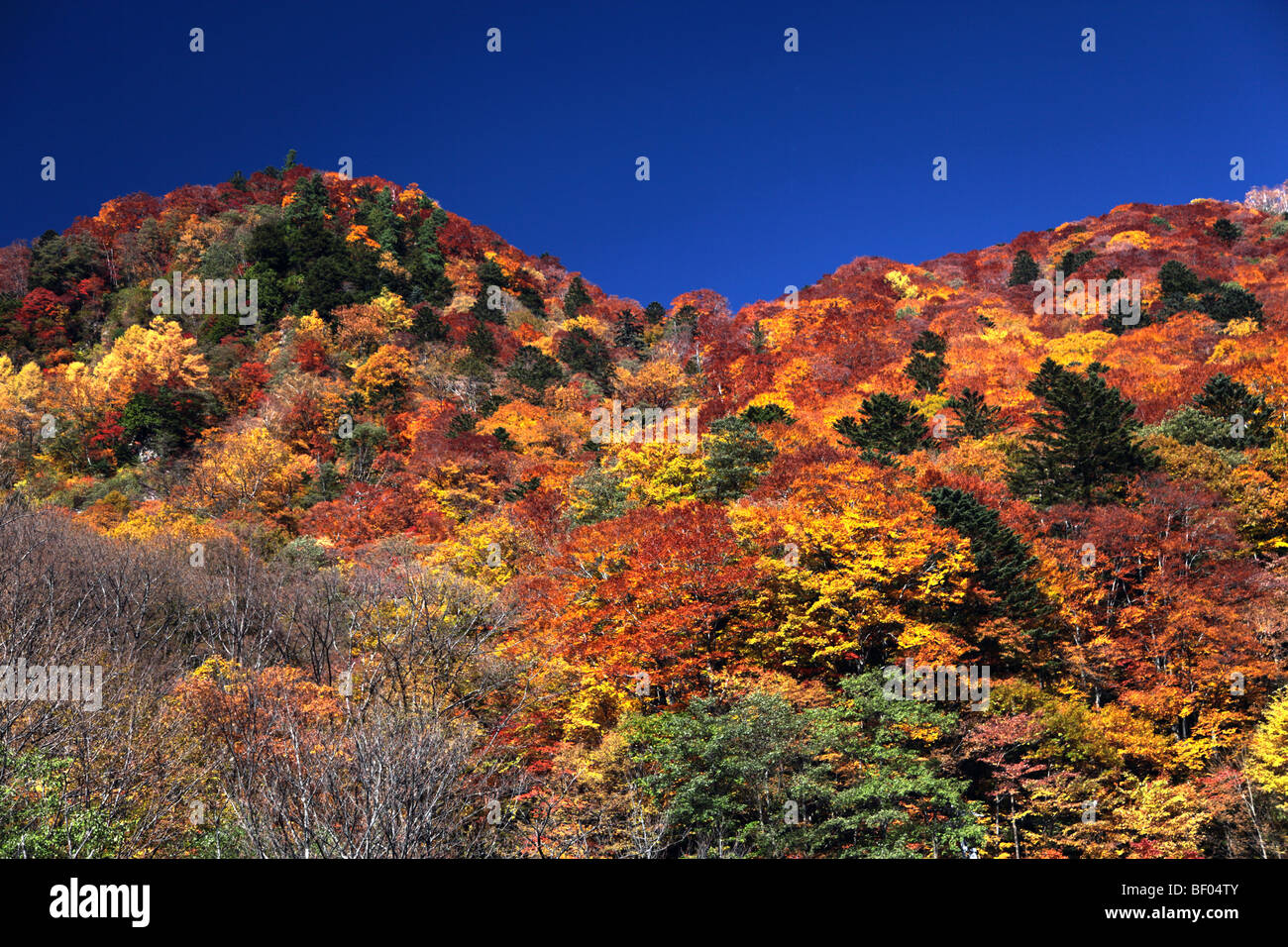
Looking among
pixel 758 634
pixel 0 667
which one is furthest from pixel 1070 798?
pixel 0 667

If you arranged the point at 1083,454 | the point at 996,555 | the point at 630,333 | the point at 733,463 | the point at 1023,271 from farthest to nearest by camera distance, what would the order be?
the point at 1023,271 → the point at 630,333 → the point at 733,463 → the point at 1083,454 → the point at 996,555

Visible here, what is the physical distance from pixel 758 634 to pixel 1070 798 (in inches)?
329

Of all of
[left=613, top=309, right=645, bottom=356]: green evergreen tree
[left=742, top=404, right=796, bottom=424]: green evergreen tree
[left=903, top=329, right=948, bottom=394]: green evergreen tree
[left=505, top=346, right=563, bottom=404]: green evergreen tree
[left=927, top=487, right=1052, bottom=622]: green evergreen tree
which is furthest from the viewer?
[left=613, top=309, right=645, bottom=356]: green evergreen tree

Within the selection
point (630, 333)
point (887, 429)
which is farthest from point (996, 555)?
point (630, 333)

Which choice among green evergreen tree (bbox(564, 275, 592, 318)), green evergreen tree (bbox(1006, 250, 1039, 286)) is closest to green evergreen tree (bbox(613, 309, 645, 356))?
green evergreen tree (bbox(564, 275, 592, 318))

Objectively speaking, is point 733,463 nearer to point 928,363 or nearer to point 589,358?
point 928,363

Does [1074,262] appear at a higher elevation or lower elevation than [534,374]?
higher

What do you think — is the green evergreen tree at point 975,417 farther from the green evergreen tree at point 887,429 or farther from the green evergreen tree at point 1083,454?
the green evergreen tree at point 1083,454

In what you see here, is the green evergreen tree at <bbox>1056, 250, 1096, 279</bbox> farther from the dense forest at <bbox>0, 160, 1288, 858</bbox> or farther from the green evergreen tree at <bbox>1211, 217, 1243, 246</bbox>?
the dense forest at <bbox>0, 160, 1288, 858</bbox>

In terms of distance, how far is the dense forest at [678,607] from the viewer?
14172 millimetres

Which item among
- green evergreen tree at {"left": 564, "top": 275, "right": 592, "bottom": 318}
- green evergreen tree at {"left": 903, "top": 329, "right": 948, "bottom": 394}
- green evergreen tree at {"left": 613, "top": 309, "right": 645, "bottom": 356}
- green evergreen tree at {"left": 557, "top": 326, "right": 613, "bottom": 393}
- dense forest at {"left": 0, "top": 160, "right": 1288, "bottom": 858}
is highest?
green evergreen tree at {"left": 564, "top": 275, "right": 592, "bottom": 318}

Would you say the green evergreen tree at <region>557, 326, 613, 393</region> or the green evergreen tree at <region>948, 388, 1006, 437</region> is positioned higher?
the green evergreen tree at <region>557, 326, 613, 393</region>

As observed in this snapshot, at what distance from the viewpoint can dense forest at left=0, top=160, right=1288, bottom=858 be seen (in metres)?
14.2

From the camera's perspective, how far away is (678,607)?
20.5 metres
